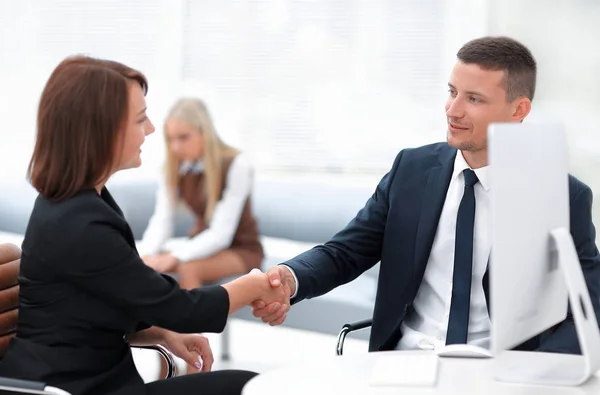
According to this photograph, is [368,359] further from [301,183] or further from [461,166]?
[301,183]

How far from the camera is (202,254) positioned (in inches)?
172

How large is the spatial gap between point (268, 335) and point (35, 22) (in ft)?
7.27

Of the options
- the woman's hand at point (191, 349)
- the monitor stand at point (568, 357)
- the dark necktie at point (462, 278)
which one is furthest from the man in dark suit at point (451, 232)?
the monitor stand at point (568, 357)

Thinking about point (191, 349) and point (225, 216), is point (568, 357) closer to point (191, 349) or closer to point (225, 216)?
point (191, 349)

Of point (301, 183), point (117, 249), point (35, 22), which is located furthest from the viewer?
point (35, 22)

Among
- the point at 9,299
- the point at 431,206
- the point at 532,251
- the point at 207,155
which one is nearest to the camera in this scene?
the point at 532,251

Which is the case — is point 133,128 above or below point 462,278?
above

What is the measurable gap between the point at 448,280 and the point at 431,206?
0.19 metres

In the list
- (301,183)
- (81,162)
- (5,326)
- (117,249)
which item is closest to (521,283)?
(117,249)

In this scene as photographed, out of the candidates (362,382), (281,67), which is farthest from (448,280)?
(281,67)

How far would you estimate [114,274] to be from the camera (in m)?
1.73

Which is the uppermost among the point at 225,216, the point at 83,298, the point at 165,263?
the point at 83,298

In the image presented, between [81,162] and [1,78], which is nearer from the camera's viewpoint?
[81,162]

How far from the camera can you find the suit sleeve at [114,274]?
1.72 m
